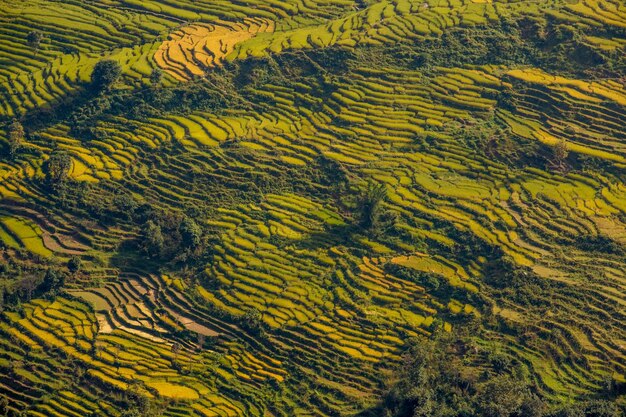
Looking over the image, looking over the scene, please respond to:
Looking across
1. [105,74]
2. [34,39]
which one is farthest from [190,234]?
[34,39]

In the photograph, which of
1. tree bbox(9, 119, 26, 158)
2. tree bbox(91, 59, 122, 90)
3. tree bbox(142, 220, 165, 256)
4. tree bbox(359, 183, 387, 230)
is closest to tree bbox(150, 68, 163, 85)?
tree bbox(91, 59, 122, 90)

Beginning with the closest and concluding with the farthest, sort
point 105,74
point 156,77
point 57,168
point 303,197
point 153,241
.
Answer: point 153,241 → point 57,168 → point 303,197 → point 105,74 → point 156,77

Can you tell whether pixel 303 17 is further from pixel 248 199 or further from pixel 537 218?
pixel 537 218

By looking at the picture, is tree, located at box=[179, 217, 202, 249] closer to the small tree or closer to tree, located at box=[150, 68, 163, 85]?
tree, located at box=[150, 68, 163, 85]

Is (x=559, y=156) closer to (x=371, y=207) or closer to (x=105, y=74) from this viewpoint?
(x=371, y=207)

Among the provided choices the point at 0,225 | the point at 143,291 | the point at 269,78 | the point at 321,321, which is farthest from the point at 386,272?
the point at 0,225

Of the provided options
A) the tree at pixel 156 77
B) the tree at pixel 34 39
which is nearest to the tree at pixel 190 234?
the tree at pixel 156 77
